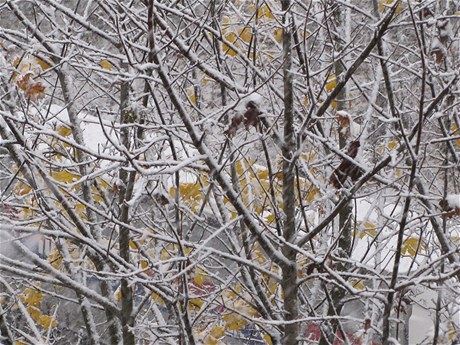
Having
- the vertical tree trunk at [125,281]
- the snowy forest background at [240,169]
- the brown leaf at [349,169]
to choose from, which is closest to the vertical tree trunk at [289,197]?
the snowy forest background at [240,169]

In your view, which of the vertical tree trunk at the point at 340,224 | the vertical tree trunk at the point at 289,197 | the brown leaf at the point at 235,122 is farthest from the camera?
the vertical tree trunk at the point at 340,224

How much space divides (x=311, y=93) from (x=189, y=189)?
1679 mm

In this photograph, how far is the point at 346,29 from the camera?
518 cm

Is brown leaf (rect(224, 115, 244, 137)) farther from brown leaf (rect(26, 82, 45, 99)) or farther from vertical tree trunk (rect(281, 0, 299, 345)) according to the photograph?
brown leaf (rect(26, 82, 45, 99))

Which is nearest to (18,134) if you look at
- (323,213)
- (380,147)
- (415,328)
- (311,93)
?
(311,93)

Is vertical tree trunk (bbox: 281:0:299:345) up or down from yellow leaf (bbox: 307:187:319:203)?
down

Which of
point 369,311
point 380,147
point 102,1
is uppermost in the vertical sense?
point 380,147

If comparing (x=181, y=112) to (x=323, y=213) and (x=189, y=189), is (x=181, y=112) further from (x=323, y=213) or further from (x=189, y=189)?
(x=323, y=213)

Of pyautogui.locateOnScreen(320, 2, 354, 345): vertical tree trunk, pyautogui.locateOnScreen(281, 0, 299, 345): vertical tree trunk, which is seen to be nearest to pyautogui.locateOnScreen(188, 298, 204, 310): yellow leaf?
pyautogui.locateOnScreen(320, 2, 354, 345): vertical tree trunk

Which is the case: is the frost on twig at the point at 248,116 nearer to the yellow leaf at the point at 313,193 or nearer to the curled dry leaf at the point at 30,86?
the curled dry leaf at the point at 30,86

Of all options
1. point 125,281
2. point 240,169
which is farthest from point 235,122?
point 240,169

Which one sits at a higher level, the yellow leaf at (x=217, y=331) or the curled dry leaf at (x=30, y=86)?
the curled dry leaf at (x=30, y=86)

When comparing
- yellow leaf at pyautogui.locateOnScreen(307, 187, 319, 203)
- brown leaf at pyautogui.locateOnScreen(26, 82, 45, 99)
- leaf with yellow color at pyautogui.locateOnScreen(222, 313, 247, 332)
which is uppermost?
yellow leaf at pyautogui.locateOnScreen(307, 187, 319, 203)

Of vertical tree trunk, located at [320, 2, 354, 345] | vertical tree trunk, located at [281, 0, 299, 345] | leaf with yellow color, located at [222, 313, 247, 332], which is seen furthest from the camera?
leaf with yellow color, located at [222, 313, 247, 332]
